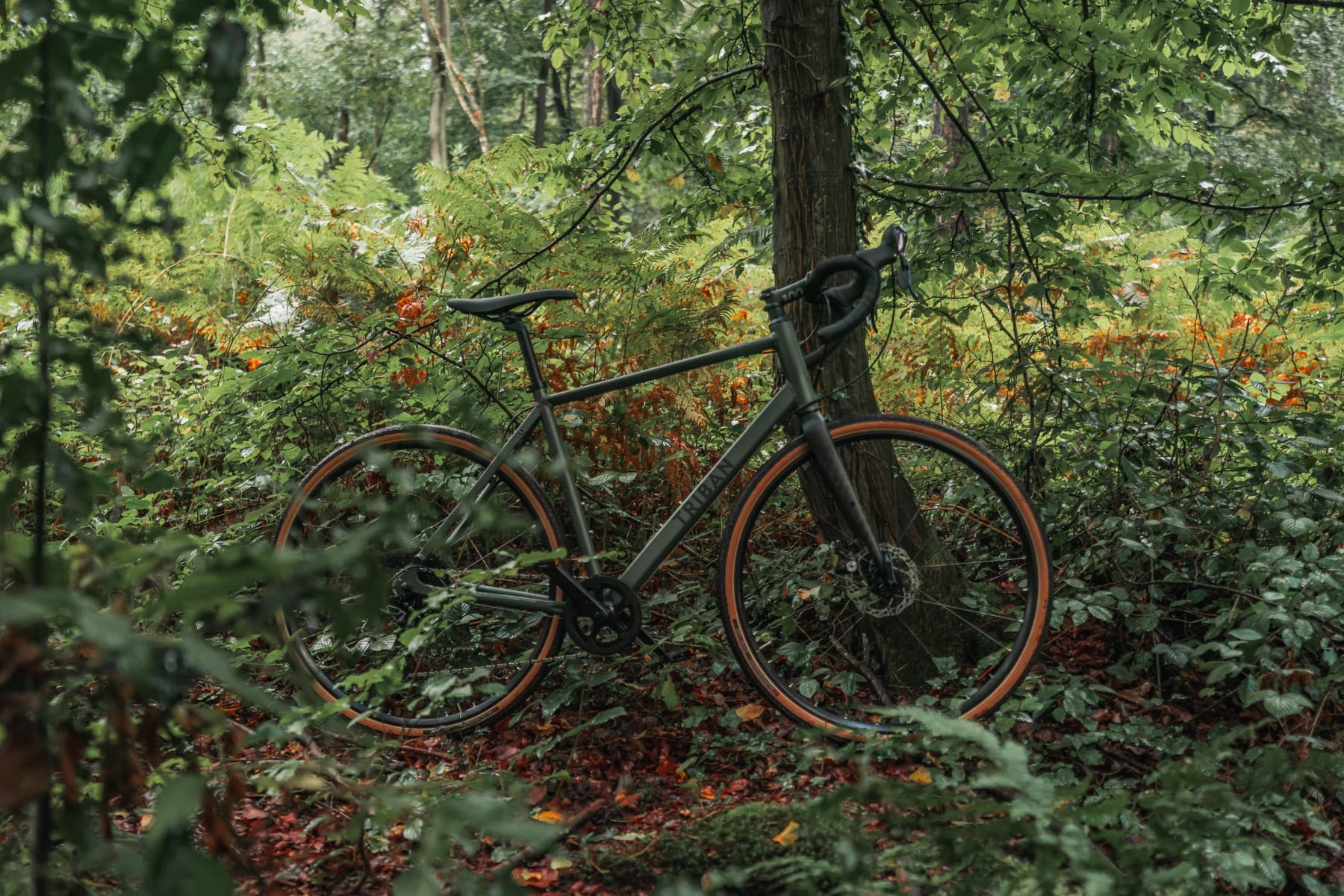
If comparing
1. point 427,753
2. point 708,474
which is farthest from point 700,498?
point 427,753

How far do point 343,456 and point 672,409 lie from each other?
4.26ft

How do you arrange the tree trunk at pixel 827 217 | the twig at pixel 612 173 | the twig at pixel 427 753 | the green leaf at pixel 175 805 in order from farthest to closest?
the twig at pixel 612 173
the tree trunk at pixel 827 217
the twig at pixel 427 753
the green leaf at pixel 175 805

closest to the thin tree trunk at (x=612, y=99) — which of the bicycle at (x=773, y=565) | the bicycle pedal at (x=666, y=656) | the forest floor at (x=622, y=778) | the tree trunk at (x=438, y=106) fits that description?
the tree trunk at (x=438, y=106)

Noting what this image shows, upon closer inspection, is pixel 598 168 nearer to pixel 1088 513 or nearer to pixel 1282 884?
pixel 1088 513

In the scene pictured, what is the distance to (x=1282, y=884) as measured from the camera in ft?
6.43

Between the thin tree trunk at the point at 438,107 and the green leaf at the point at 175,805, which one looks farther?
the thin tree trunk at the point at 438,107

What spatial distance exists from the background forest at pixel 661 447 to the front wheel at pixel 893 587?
0.18 m

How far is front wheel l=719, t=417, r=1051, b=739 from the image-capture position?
105 inches

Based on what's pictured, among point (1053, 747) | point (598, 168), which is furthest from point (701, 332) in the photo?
point (1053, 747)

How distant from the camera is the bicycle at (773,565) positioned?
2684mm

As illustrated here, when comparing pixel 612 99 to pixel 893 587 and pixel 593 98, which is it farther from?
pixel 893 587

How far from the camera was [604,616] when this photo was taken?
2793mm

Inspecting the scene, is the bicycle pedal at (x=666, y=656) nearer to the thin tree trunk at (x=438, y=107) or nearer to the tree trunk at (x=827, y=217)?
the tree trunk at (x=827, y=217)

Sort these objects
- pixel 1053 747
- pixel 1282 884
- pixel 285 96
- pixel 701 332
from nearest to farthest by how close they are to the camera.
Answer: pixel 1282 884 → pixel 1053 747 → pixel 701 332 → pixel 285 96
